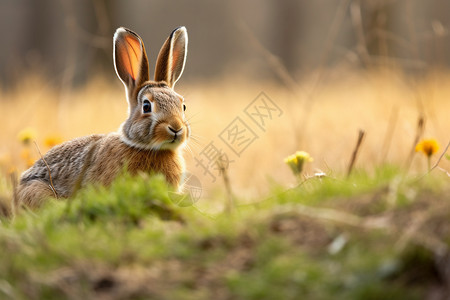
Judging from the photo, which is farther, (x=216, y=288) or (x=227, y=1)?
(x=227, y=1)

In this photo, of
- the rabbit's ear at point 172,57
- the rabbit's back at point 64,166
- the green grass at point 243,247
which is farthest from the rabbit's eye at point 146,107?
the green grass at point 243,247

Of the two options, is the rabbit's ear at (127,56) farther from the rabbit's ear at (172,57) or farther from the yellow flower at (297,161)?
the yellow flower at (297,161)

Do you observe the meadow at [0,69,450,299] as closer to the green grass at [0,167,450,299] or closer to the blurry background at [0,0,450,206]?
the green grass at [0,167,450,299]

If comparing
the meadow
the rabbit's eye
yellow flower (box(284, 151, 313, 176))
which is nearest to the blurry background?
yellow flower (box(284, 151, 313, 176))

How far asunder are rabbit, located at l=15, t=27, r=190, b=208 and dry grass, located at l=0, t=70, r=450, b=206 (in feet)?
2.99

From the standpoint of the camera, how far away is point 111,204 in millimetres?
3104

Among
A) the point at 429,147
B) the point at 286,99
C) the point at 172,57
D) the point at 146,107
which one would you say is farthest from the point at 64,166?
the point at 286,99

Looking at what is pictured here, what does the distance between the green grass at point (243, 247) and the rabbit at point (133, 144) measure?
0.95 meters

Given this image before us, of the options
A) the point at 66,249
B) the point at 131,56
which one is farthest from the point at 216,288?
the point at 131,56

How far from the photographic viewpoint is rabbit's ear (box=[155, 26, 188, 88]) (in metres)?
4.34

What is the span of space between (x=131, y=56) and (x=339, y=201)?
2.21m

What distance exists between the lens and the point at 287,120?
373 inches

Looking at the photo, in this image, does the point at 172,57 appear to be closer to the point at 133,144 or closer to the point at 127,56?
the point at 127,56

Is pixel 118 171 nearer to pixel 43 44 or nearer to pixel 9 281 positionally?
pixel 9 281
